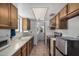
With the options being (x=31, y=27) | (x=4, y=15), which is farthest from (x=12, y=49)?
(x=31, y=27)

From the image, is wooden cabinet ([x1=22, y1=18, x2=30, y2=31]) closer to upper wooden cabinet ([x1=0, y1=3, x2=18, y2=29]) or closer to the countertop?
upper wooden cabinet ([x1=0, y1=3, x2=18, y2=29])

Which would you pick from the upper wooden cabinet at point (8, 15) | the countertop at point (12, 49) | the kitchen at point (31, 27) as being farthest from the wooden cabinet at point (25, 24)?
the countertop at point (12, 49)

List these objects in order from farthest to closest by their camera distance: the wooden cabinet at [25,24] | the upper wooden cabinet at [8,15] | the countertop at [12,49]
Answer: the wooden cabinet at [25,24], the upper wooden cabinet at [8,15], the countertop at [12,49]

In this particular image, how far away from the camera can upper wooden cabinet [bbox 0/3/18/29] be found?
1.79 metres

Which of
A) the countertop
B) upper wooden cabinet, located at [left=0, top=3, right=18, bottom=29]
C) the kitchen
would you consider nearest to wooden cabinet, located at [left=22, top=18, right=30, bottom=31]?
the kitchen

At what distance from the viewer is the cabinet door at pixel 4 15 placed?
1756mm

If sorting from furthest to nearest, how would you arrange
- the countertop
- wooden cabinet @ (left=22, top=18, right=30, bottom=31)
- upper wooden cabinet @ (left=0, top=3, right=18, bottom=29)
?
1. wooden cabinet @ (left=22, top=18, right=30, bottom=31)
2. upper wooden cabinet @ (left=0, top=3, right=18, bottom=29)
3. the countertop

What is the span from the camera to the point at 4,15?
1.89 m

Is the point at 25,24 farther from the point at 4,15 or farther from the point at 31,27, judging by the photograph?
the point at 4,15

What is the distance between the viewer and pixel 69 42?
1774mm

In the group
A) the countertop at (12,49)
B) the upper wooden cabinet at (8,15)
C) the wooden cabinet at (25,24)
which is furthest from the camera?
the wooden cabinet at (25,24)

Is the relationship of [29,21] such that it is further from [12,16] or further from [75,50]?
[75,50]

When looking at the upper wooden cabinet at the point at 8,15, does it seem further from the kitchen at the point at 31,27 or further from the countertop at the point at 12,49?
the countertop at the point at 12,49

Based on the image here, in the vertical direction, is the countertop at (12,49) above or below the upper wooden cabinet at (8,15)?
below
